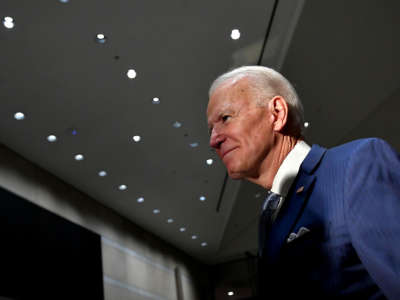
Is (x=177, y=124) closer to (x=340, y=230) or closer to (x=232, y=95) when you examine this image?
(x=232, y=95)

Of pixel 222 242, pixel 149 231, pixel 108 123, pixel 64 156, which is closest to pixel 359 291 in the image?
pixel 108 123

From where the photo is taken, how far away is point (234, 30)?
27.4 feet

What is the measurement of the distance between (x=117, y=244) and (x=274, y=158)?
39.4ft

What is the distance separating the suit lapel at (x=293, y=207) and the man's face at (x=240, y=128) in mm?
336

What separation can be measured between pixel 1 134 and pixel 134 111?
260 cm

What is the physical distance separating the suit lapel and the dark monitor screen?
844 cm

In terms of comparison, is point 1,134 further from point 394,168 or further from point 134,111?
point 394,168

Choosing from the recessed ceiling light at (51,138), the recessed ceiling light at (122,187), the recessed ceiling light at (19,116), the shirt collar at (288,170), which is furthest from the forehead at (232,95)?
the recessed ceiling light at (122,187)

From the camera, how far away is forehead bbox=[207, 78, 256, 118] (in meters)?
1.85

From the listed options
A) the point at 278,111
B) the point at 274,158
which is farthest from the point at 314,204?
the point at 278,111

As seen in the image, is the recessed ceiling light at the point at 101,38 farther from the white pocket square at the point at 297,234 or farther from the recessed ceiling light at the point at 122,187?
the white pocket square at the point at 297,234

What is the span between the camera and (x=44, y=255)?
9953mm

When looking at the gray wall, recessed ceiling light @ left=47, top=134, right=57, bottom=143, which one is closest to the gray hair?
recessed ceiling light @ left=47, top=134, right=57, bottom=143

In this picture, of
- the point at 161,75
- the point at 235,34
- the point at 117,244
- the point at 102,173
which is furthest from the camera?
the point at 117,244
